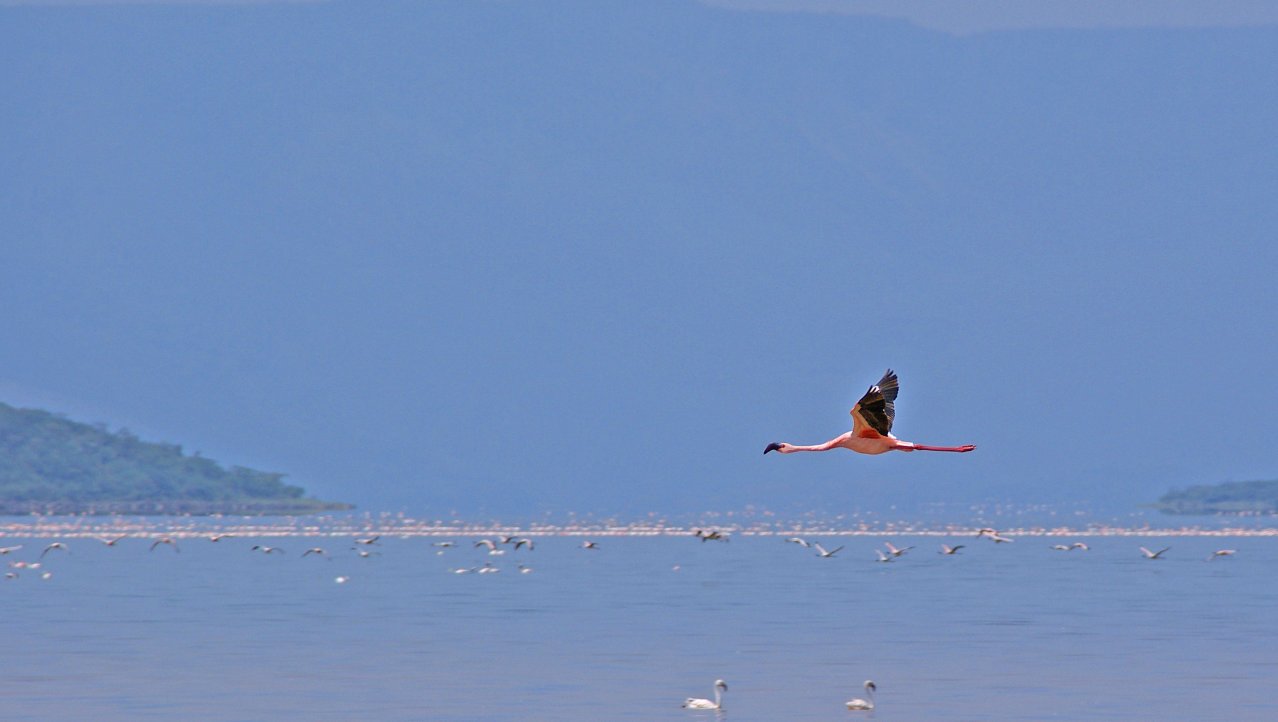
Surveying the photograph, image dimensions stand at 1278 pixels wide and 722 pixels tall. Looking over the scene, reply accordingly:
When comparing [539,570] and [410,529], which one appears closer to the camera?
[539,570]

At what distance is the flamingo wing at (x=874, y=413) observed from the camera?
22.3 m

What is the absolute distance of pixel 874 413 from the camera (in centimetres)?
2242

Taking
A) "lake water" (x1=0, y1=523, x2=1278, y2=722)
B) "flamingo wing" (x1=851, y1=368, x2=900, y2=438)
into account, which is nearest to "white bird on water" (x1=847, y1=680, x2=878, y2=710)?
"lake water" (x1=0, y1=523, x2=1278, y2=722)

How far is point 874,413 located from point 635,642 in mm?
30993

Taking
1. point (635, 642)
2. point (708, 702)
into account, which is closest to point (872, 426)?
point (708, 702)

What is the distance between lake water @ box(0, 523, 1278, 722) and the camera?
128ft

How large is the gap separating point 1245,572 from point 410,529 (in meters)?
106

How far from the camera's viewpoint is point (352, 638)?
177ft

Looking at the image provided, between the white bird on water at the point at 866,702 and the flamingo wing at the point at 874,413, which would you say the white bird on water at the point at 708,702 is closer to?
the white bird on water at the point at 866,702

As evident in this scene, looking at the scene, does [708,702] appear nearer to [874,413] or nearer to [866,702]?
[866,702]

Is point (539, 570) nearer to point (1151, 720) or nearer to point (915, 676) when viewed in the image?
point (915, 676)

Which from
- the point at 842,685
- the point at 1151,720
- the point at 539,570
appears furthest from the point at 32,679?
the point at 539,570

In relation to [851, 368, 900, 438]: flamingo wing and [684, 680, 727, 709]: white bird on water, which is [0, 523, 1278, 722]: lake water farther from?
[851, 368, 900, 438]: flamingo wing

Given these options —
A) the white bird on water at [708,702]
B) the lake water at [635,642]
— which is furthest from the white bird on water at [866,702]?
the white bird on water at [708,702]
